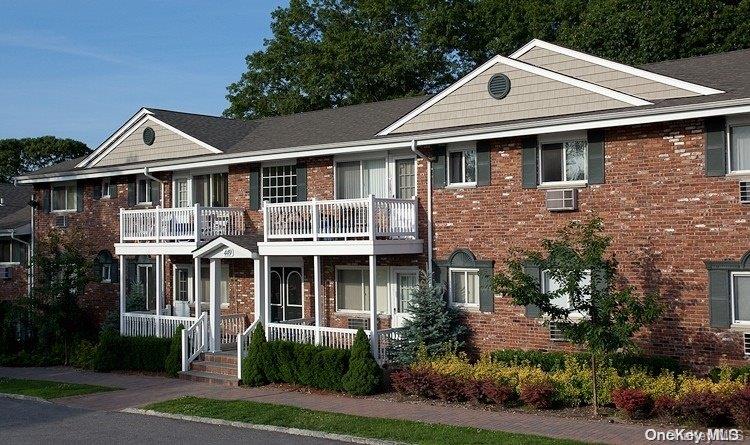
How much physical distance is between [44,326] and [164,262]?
12.8 feet

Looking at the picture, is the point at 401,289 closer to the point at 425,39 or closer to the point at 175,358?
the point at 175,358

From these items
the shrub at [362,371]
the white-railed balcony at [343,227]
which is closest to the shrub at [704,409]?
the shrub at [362,371]

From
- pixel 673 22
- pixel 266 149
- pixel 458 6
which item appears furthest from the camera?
pixel 458 6

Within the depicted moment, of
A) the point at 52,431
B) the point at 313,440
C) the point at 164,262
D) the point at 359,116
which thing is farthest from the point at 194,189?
the point at 313,440

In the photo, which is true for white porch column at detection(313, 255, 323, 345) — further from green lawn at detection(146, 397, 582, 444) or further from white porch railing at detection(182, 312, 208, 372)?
white porch railing at detection(182, 312, 208, 372)

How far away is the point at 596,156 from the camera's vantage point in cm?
1833

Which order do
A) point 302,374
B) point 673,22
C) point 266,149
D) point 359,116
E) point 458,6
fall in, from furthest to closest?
1. point 458,6
2. point 673,22
3. point 359,116
4. point 266,149
5. point 302,374

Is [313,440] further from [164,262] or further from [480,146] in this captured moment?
[164,262]

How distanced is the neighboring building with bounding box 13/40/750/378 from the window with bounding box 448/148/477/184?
0.12ft

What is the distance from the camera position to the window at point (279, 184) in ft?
77.9

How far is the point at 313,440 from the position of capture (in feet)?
48.7

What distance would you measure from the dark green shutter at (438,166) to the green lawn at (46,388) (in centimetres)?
905

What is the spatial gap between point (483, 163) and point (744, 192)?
18.6 ft

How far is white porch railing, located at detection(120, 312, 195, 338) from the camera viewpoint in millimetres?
23859
